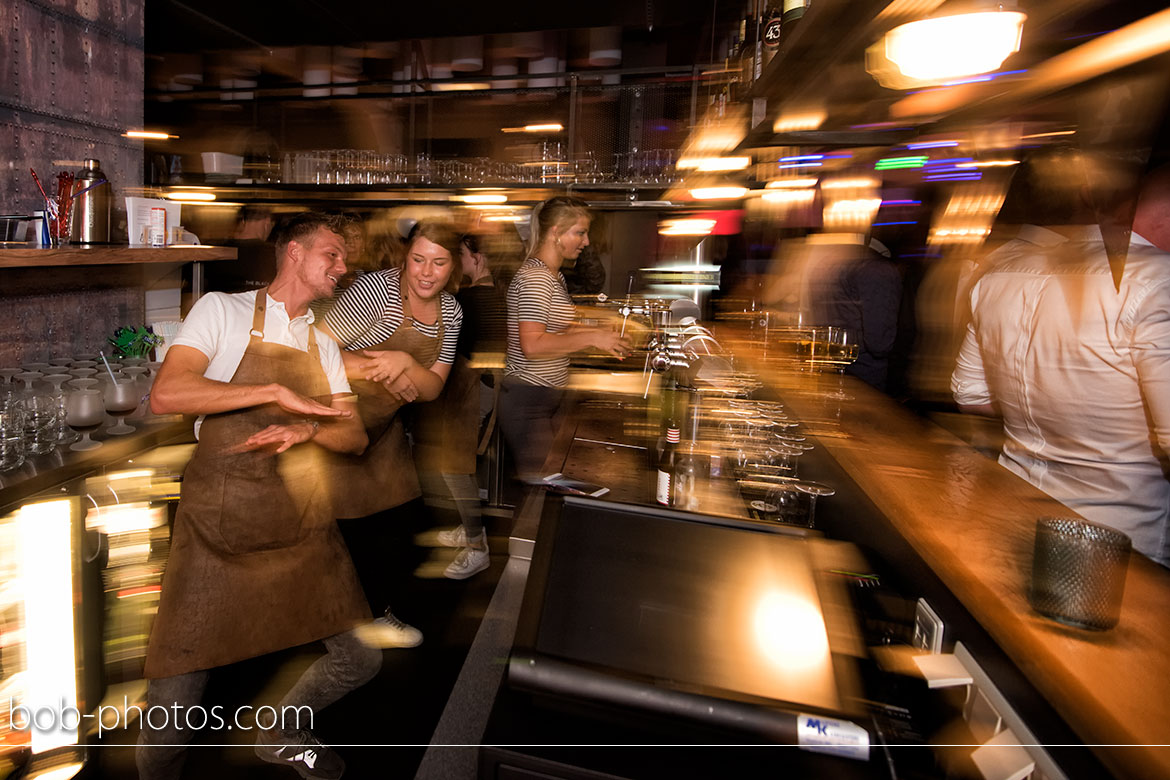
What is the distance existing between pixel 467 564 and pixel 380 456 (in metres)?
0.90

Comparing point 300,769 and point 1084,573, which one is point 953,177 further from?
point 300,769

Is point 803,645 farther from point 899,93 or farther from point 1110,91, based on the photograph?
point 1110,91

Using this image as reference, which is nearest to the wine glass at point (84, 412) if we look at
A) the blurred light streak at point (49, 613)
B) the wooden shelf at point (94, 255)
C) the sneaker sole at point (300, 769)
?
the blurred light streak at point (49, 613)

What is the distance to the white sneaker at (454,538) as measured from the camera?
161 inches

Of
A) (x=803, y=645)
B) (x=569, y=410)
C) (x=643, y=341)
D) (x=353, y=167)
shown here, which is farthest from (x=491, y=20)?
(x=803, y=645)

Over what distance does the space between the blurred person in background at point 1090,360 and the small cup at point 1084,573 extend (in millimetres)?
1103

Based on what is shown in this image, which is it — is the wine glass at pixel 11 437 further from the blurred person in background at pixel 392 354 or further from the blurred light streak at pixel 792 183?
the blurred light streak at pixel 792 183

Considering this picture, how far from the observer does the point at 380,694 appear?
2670 millimetres

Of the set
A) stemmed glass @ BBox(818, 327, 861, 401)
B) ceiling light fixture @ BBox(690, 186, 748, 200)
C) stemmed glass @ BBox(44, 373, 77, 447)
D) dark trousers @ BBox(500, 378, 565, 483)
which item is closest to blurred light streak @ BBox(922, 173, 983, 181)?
ceiling light fixture @ BBox(690, 186, 748, 200)

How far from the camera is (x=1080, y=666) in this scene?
81cm

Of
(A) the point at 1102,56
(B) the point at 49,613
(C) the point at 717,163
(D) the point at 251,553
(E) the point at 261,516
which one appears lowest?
(B) the point at 49,613

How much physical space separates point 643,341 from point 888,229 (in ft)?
8.26

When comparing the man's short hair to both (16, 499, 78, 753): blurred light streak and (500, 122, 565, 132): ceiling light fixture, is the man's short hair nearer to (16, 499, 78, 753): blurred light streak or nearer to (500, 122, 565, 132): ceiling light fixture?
(16, 499, 78, 753): blurred light streak

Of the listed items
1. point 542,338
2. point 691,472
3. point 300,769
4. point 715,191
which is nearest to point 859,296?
point 715,191
